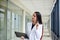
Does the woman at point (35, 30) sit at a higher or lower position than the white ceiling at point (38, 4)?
lower

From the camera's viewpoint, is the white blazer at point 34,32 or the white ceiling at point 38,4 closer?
the white blazer at point 34,32

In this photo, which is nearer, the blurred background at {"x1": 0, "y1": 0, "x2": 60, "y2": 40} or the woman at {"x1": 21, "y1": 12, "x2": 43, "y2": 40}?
the woman at {"x1": 21, "y1": 12, "x2": 43, "y2": 40}

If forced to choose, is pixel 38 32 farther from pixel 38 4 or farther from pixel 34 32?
pixel 38 4

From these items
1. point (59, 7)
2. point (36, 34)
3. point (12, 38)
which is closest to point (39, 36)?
A: point (36, 34)

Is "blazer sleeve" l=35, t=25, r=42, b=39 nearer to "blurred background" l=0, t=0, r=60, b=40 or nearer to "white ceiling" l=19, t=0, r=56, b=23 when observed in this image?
"blurred background" l=0, t=0, r=60, b=40

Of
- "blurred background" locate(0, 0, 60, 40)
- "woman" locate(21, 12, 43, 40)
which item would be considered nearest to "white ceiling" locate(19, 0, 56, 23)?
"blurred background" locate(0, 0, 60, 40)

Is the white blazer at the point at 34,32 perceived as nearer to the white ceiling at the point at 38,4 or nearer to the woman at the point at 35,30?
the woman at the point at 35,30

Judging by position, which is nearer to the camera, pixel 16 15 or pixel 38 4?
pixel 38 4

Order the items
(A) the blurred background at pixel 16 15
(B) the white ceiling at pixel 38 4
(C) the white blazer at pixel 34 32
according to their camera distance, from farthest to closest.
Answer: (B) the white ceiling at pixel 38 4, (A) the blurred background at pixel 16 15, (C) the white blazer at pixel 34 32

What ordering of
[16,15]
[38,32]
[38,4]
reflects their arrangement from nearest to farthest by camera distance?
[38,32]
[38,4]
[16,15]

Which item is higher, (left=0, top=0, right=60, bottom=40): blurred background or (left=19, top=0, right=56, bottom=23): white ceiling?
(left=19, top=0, right=56, bottom=23): white ceiling

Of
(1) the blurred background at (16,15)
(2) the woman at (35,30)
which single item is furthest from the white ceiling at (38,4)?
(2) the woman at (35,30)

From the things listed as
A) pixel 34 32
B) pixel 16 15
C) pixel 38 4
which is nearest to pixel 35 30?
pixel 34 32

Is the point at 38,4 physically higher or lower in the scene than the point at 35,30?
higher
